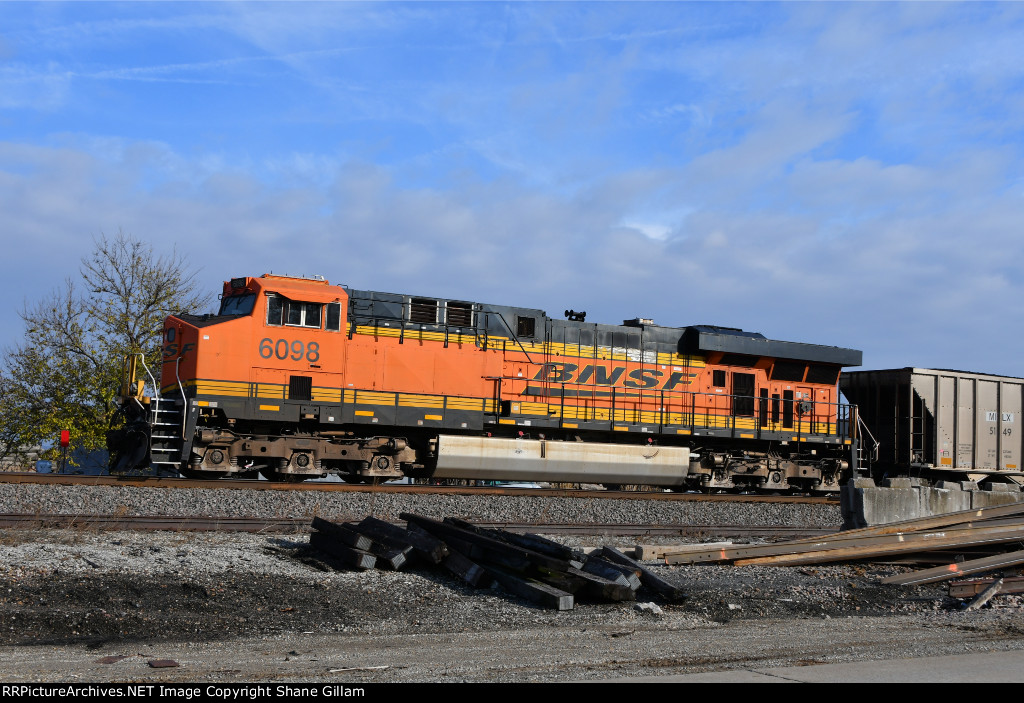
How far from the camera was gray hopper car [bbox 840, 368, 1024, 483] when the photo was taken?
20.0 meters

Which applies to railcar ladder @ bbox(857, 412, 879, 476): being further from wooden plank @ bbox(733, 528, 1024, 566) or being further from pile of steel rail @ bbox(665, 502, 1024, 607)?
wooden plank @ bbox(733, 528, 1024, 566)

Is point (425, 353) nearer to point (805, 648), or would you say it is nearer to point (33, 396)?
point (805, 648)

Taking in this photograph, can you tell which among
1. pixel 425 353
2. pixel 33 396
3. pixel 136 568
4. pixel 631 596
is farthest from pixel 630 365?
pixel 33 396

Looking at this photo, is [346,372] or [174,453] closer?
[174,453]

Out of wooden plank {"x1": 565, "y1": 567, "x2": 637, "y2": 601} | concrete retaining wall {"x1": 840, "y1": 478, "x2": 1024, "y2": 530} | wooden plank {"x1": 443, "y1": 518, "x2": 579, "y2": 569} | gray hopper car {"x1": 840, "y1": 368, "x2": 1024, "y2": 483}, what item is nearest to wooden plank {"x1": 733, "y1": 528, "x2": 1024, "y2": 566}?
concrete retaining wall {"x1": 840, "y1": 478, "x2": 1024, "y2": 530}

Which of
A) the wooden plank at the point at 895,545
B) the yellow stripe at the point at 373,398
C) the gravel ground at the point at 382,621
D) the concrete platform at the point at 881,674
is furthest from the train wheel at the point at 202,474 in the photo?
the concrete platform at the point at 881,674

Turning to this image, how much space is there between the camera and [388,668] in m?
5.26

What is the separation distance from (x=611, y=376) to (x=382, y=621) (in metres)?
11.9

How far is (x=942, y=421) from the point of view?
20.0 metres

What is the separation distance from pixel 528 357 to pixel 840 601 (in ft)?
33.0

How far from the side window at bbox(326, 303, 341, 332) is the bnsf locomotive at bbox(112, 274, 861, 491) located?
37mm

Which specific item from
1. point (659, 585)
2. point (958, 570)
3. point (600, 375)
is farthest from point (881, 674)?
point (600, 375)

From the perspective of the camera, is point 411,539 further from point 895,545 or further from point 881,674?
point 895,545
